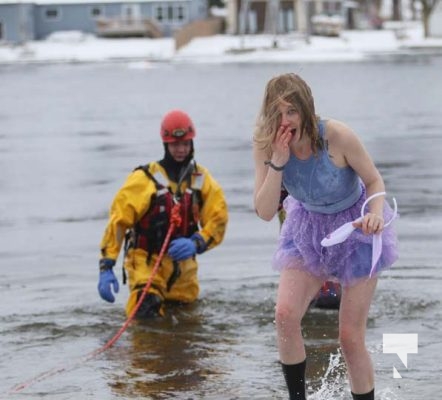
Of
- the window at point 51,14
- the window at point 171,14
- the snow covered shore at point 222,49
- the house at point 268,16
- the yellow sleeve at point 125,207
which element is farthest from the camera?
the window at point 51,14

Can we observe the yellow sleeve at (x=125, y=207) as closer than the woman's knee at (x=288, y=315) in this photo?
No

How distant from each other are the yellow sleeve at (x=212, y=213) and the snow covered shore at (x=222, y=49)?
5324 centimetres

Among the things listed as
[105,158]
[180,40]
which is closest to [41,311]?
[105,158]

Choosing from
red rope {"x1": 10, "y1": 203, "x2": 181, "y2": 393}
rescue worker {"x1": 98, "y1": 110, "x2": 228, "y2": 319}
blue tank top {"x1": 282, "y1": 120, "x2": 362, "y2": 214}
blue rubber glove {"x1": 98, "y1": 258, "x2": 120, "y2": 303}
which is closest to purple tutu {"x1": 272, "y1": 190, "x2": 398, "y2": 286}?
blue tank top {"x1": 282, "y1": 120, "x2": 362, "y2": 214}

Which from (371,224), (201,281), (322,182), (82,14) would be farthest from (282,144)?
(82,14)

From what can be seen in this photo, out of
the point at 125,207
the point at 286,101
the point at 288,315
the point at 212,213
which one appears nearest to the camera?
the point at 286,101

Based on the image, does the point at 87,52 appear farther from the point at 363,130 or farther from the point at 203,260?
the point at 203,260

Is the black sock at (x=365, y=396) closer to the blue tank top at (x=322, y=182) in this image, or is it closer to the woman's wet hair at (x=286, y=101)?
the blue tank top at (x=322, y=182)

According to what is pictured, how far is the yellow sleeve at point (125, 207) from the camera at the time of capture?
358 inches

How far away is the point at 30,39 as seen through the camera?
92812 millimetres

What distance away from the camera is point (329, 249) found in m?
6.25

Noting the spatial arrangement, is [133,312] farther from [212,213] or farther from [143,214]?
[212,213]

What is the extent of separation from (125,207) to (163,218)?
0.32 meters

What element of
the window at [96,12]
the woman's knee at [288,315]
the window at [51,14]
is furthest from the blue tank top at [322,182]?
the window at [51,14]
